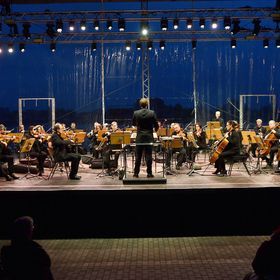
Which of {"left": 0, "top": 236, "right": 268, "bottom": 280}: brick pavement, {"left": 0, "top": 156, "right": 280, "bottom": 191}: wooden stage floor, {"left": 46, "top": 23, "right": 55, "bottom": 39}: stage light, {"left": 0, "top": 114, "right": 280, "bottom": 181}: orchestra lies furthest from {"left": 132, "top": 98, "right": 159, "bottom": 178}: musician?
{"left": 46, "top": 23, "right": 55, "bottom": 39}: stage light

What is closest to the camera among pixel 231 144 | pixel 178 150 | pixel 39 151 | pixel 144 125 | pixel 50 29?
pixel 144 125

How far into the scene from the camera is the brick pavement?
5.71 m

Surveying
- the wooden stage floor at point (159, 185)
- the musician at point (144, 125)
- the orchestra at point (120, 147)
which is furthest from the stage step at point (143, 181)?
the orchestra at point (120, 147)

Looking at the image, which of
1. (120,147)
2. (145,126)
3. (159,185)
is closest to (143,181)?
(159,185)

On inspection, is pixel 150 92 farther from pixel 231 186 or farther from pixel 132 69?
pixel 231 186

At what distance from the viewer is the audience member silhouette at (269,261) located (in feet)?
10.5

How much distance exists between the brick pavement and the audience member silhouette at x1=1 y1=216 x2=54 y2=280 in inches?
93.1

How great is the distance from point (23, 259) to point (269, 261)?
1.91 m

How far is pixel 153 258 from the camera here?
6.45 meters

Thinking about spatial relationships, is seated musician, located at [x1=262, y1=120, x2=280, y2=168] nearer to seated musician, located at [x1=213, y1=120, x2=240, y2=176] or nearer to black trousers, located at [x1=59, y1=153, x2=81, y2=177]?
seated musician, located at [x1=213, y1=120, x2=240, y2=176]

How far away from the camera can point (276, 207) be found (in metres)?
7.88

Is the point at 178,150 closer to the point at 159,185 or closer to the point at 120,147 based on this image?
the point at 120,147

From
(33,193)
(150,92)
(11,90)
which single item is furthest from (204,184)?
(11,90)

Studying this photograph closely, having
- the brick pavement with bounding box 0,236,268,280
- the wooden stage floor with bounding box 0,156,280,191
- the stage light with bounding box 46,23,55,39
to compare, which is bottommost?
the brick pavement with bounding box 0,236,268,280
